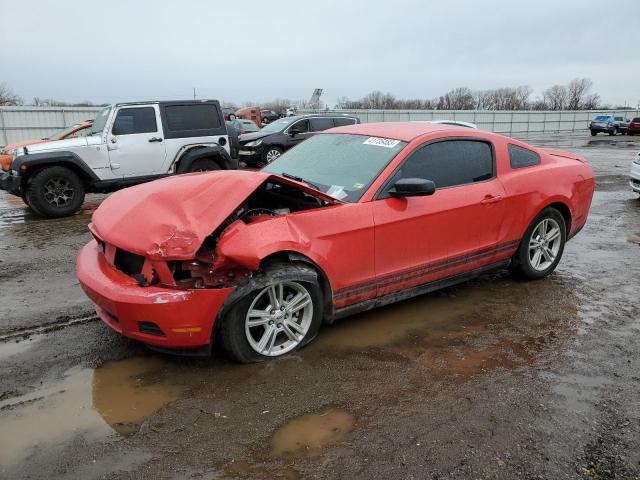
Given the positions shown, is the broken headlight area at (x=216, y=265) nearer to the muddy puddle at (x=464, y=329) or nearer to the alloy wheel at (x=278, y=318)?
the alloy wheel at (x=278, y=318)

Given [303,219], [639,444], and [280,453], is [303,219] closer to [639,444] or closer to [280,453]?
[280,453]

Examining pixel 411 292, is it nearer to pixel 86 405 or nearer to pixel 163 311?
pixel 163 311

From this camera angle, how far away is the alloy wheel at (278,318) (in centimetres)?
344

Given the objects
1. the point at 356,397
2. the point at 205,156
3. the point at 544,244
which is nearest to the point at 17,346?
the point at 356,397

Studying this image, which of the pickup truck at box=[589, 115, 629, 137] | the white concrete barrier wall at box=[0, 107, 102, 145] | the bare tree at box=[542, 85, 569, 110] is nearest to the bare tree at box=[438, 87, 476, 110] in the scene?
the bare tree at box=[542, 85, 569, 110]

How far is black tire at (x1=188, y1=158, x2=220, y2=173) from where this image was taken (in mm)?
9623

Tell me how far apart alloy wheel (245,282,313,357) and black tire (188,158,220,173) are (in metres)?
6.57

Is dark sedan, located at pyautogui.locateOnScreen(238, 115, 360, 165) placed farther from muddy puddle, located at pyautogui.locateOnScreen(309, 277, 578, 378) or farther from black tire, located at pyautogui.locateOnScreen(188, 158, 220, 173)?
muddy puddle, located at pyautogui.locateOnScreen(309, 277, 578, 378)

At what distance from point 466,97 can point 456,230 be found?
299 feet

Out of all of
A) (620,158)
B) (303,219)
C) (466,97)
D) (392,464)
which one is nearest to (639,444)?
(392,464)

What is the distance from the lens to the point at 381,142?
4340 mm

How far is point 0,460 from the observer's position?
8.43ft

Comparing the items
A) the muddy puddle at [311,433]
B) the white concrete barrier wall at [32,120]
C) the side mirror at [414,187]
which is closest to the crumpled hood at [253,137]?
the white concrete barrier wall at [32,120]

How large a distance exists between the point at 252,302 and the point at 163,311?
557 millimetres
